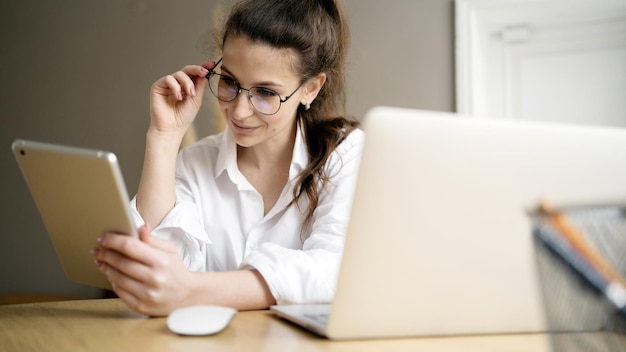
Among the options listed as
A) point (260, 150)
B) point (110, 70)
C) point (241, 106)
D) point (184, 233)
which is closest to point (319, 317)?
point (184, 233)

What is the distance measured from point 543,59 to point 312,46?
4.86ft

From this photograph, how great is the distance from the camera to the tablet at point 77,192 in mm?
808

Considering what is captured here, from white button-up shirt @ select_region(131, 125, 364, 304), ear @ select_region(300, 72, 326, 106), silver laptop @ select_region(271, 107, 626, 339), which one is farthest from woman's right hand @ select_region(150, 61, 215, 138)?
silver laptop @ select_region(271, 107, 626, 339)

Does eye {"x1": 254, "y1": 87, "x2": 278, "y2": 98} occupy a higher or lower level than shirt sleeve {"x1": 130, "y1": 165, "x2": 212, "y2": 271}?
higher

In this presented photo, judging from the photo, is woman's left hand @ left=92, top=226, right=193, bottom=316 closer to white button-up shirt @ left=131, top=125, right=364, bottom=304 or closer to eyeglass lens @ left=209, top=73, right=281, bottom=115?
white button-up shirt @ left=131, top=125, right=364, bottom=304

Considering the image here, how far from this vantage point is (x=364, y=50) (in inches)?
110

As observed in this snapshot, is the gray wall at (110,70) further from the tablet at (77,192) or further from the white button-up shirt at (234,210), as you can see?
the tablet at (77,192)

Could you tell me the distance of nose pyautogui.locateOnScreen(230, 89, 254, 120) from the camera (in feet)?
4.54

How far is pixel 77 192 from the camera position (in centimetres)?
87

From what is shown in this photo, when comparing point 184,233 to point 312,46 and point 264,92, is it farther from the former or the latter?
point 312,46

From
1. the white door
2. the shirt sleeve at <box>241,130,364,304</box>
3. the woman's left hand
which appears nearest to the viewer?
the woman's left hand

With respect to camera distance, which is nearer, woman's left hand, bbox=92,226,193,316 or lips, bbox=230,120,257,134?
woman's left hand, bbox=92,226,193,316

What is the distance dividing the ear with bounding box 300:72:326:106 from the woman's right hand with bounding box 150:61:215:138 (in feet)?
0.77

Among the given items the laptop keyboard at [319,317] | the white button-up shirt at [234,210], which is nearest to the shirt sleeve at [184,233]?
the white button-up shirt at [234,210]
